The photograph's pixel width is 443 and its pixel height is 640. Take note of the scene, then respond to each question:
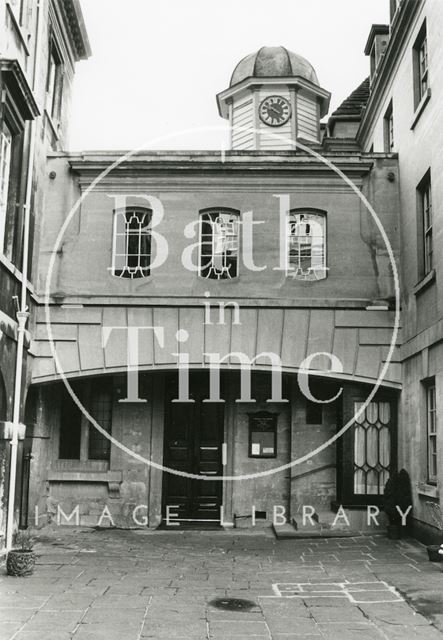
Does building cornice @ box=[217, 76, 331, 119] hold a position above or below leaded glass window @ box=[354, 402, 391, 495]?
above

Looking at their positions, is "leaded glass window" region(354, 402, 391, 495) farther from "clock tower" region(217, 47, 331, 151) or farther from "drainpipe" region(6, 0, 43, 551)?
"clock tower" region(217, 47, 331, 151)

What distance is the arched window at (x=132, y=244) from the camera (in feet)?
46.4

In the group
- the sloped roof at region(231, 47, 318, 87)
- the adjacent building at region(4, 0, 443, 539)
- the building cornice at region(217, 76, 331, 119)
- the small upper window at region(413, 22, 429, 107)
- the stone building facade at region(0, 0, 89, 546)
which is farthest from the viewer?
the sloped roof at region(231, 47, 318, 87)

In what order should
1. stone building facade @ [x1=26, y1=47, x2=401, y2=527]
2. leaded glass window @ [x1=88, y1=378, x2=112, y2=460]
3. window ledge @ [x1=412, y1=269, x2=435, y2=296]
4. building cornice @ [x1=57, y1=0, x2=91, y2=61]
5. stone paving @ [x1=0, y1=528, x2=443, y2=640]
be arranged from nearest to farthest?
stone paving @ [x1=0, y1=528, x2=443, y2=640] < window ledge @ [x1=412, y1=269, x2=435, y2=296] < stone building facade @ [x1=26, y1=47, x2=401, y2=527] < building cornice @ [x1=57, y1=0, x2=91, y2=61] < leaded glass window @ [x1=88, y1=378, x2=112, y2=460]

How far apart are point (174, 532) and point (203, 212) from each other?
6228mm

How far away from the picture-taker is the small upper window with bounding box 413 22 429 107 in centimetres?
1283

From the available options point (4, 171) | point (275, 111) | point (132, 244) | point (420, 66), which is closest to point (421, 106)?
point (420, 66)

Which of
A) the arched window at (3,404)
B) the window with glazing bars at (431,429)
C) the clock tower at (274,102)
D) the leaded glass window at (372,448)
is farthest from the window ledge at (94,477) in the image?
the clock tower at (274,102)

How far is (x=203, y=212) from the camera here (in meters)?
14.4

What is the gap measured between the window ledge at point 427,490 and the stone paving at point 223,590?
873mm

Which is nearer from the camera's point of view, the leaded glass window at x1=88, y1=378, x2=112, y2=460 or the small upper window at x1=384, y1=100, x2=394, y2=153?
the leaded glass window at x1=88, y1=378, x2=112, y2=460

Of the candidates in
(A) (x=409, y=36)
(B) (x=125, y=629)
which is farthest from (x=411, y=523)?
(A) (x=409, y=36)

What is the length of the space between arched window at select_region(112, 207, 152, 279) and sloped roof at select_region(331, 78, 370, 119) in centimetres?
1022

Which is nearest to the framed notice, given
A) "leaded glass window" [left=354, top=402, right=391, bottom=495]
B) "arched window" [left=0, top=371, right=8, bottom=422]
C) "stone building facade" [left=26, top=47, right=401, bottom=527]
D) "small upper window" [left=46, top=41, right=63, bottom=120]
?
"stone building facade" [left=26, top=47, right=401, bottom=527]
